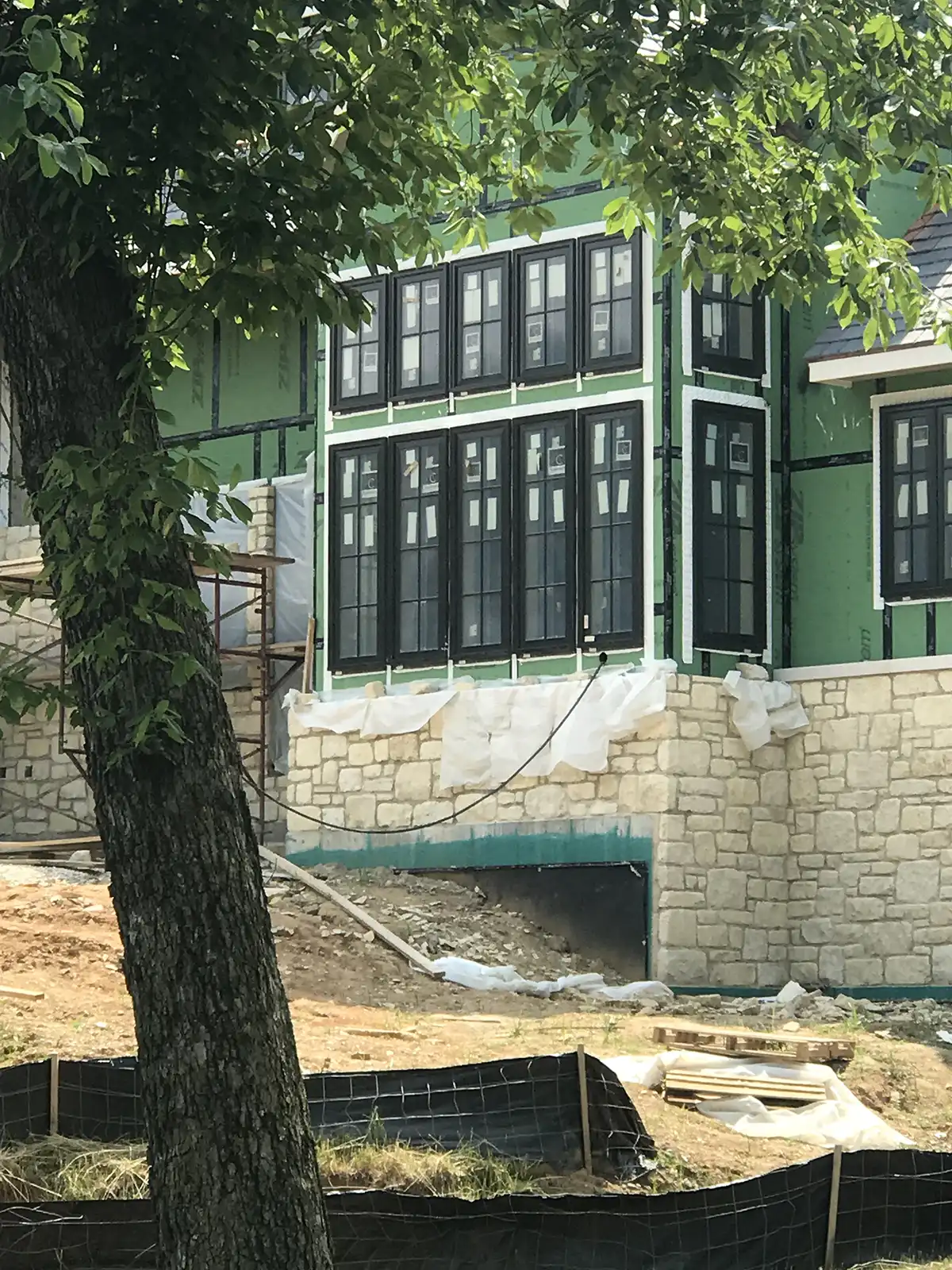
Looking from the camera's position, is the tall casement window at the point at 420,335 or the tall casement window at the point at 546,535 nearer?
the tall casement window at the point at 546,535

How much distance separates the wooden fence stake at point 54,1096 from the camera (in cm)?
985

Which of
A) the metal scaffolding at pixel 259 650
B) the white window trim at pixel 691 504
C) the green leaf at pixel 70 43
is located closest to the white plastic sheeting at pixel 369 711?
the metal scaffolding at pixel 259 650

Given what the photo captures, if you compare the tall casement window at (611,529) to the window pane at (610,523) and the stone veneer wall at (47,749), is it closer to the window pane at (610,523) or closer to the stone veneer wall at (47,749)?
the window pane at (610,523)

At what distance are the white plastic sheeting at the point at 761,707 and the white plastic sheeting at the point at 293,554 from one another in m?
5.53

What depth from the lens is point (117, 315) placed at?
664 centimetres

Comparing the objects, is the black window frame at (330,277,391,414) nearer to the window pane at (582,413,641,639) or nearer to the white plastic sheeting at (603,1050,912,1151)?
the window pane at (582,413,641,639)

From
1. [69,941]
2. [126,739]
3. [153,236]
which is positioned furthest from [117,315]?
[69,941]

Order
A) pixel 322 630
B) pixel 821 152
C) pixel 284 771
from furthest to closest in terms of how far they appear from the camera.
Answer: pixel 284 771 → pixel 322 630 → pixel 821 152

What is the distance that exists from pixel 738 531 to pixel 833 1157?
953 cm

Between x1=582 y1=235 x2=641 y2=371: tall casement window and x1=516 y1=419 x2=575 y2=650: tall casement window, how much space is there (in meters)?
0.67

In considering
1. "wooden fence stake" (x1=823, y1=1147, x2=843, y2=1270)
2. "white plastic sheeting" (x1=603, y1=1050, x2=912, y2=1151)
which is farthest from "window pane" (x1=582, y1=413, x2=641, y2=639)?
"wooden fence stake" (x1=823, y1=1147, x2=843, y2=1270)

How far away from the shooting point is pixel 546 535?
18.8 m

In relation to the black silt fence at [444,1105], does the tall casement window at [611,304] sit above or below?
above

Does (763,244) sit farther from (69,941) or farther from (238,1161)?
(69,941)
